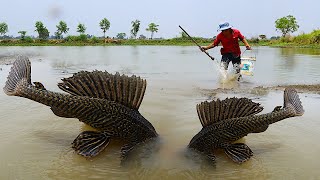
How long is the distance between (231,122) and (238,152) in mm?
342

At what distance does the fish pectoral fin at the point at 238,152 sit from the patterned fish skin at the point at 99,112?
0.89 m

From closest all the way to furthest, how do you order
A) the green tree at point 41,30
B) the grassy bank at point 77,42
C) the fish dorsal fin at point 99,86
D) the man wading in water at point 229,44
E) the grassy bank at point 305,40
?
1. the fish dorsal fin at point 99,86
2. the man wading in water at point 229,44
3. the grassy bank at point 305,40
4. the grassy bank at point 77,42
5. the green tree at point 41,30

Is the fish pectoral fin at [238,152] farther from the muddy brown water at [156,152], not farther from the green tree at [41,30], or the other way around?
the green tree at [41,30]

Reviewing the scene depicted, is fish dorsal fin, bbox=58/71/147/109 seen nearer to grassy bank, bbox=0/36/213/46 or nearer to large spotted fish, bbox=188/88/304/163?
large spotted fish, bbox=188/88/304/163

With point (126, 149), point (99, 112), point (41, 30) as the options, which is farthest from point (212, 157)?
point (41, 30)

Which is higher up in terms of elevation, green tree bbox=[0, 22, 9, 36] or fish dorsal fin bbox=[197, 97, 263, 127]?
green tree bbox=[0, 22, 9, 36]

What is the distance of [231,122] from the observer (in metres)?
3.33

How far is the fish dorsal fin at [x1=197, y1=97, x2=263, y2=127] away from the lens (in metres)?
3.40

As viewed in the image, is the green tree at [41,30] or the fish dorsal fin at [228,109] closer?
the fish dorsal fin at [228,109]

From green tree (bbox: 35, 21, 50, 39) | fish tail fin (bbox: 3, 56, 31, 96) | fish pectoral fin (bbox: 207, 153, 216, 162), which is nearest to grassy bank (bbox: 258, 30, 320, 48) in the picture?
fish pectoral fin (bbox: 207, 153, 216, 162)

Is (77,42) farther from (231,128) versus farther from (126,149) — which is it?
(231,128)

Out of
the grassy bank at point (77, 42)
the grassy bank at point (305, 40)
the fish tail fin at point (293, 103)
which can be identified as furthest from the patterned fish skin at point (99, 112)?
the grassy bank at point (77, 42)

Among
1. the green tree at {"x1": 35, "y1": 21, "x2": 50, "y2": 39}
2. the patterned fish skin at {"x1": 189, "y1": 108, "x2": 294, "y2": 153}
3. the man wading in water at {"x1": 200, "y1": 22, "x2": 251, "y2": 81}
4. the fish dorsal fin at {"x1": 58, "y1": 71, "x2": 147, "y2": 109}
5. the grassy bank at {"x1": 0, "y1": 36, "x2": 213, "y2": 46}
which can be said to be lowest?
the patterned fish skin at {"x1": 189, "y1": 108, "x2": 294, "y2": 153}

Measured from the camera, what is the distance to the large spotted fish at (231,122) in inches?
130
